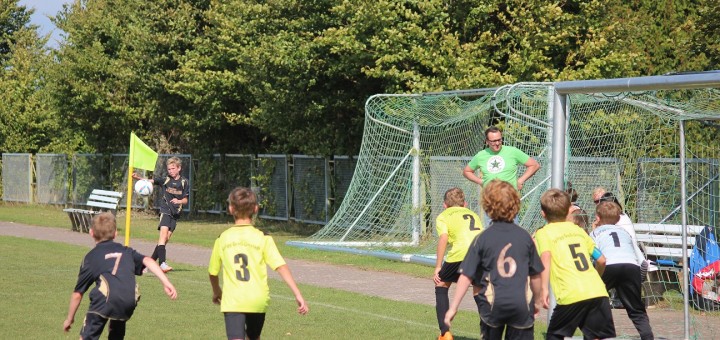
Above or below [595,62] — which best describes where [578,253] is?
below

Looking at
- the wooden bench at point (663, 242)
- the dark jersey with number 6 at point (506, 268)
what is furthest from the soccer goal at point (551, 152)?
the dark jersey with number 6 at point (506, 268)

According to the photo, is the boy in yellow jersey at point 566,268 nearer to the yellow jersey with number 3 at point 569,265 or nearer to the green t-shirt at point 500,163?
the yellow jersey with number 3 at point 569,265

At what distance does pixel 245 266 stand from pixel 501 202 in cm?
181

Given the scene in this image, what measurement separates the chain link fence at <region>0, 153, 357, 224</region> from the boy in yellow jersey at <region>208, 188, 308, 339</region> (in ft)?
59.4

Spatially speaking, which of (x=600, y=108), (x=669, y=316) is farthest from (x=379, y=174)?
(x=669, y=316)

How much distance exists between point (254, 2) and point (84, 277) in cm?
1860

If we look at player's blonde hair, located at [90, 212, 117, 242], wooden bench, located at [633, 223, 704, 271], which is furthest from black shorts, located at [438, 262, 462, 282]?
wooden bench, located at [633, 223, 704, 271]

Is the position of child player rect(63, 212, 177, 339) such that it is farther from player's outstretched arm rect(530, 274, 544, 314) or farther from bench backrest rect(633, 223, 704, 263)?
bench backrest rect(633, 223, 704, 263)

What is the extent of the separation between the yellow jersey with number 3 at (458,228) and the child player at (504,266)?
2.39 meters

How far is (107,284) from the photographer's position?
7.45m

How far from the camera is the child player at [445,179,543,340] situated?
704cm

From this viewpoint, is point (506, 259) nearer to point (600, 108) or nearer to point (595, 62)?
point (600, 108)

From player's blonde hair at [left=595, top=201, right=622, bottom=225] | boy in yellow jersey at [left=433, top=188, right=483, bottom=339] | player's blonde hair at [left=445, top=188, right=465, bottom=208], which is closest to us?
player's blonde hair at [left=595, top=201, right=622, bottom=225]

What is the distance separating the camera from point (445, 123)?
1838cm
